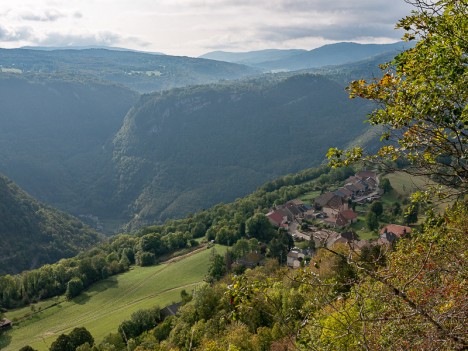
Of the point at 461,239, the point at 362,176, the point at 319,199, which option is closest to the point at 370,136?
the point at 362,176

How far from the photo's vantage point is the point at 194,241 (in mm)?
78312

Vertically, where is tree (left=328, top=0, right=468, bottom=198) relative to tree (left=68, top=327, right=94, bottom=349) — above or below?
above

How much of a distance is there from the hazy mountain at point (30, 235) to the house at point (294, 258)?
3150 inches

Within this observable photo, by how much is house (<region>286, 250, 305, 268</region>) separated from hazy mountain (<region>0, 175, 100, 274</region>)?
3150 inches

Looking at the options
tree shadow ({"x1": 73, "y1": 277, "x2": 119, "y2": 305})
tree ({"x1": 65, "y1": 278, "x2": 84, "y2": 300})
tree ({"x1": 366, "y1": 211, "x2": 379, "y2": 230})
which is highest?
tree ({"x1": 366, "y1": 211, "x2": 379, "y2": 230})

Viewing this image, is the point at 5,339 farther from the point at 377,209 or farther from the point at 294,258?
the point at 377,209

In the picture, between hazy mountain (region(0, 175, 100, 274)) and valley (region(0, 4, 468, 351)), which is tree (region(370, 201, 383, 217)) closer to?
valley (region(0, 4, 468, 351))

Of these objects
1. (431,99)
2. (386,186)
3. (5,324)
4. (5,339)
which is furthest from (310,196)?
(431,99)

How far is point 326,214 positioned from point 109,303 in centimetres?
3942

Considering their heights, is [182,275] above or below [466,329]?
below

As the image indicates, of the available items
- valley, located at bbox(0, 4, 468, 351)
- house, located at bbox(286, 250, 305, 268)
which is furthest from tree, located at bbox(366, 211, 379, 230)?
house, located at bbox(286, 250, 305, 268)

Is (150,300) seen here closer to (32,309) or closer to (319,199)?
(32,309)

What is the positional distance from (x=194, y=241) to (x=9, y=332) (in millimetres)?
34505

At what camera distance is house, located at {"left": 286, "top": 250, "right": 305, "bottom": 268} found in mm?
53219
